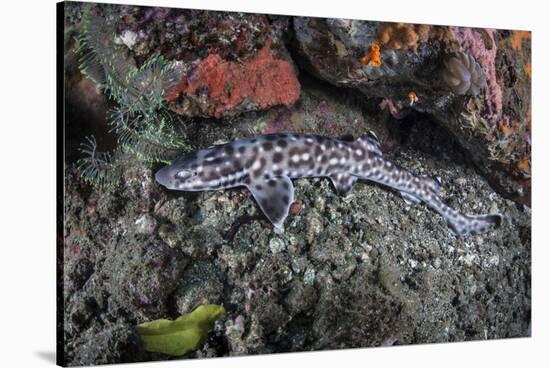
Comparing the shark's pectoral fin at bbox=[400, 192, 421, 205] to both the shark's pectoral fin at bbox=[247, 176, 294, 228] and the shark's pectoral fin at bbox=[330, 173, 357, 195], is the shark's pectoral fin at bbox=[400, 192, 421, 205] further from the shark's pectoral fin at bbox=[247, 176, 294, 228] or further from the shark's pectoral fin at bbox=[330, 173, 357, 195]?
the shark's pectoral fin at bbox=[247, 176, 294, 228]

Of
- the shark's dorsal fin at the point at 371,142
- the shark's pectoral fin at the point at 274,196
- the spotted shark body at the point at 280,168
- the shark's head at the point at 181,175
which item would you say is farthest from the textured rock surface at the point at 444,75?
the shark's head at the point at 181,175

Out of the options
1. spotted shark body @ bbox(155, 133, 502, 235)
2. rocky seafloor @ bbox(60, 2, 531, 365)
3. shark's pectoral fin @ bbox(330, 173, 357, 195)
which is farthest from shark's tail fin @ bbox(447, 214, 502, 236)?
shark's pectoral fin @ bbox(330, 173, 357, 195)

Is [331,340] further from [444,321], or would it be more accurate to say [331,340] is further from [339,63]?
[339,63]

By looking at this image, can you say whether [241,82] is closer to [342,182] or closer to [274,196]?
[274,196]

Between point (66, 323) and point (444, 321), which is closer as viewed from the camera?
point (66, 323)

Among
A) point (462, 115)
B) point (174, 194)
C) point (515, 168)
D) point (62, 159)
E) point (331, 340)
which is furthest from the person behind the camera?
point (515, 168)

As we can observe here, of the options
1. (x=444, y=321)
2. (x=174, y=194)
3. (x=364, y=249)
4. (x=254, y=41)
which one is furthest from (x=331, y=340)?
(x=254, y=41)
